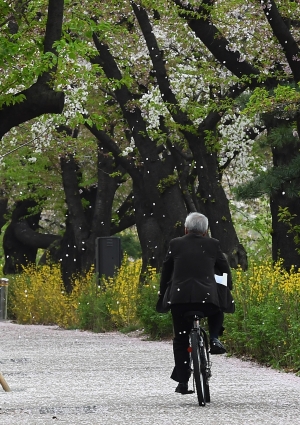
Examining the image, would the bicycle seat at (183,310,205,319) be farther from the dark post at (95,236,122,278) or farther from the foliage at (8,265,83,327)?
the foliage at (8,265,83,327)

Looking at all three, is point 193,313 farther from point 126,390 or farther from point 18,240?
point 18,240

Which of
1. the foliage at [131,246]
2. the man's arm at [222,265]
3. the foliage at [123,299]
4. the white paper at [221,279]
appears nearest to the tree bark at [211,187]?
the foliage at [123,299]

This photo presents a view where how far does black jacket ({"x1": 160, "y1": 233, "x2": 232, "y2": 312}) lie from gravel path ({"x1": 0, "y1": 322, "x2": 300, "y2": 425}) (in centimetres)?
98

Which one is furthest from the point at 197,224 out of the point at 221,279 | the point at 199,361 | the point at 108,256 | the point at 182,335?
the point at 108,256

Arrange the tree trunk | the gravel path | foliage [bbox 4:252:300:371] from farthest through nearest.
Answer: the tree trunk → foliage [bbox 4:252:300:371] → the gravel path

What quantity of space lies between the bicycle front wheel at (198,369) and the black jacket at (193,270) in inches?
14.1

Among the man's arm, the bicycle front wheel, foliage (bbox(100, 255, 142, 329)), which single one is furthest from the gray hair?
foliage (bbox(100, 255, 142, 329))

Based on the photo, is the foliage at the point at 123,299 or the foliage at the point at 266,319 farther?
the foliage at the point at 123,299

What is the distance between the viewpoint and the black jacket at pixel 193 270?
11531mm

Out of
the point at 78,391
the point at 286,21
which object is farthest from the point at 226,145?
the point at 78,391

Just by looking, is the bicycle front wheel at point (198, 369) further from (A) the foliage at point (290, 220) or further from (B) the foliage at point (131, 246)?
(B) the foliage at point (131, 246)

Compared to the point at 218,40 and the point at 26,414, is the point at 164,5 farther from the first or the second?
the point at 26,414

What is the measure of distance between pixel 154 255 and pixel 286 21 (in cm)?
810

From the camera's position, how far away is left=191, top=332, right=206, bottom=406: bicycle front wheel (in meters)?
11.2
